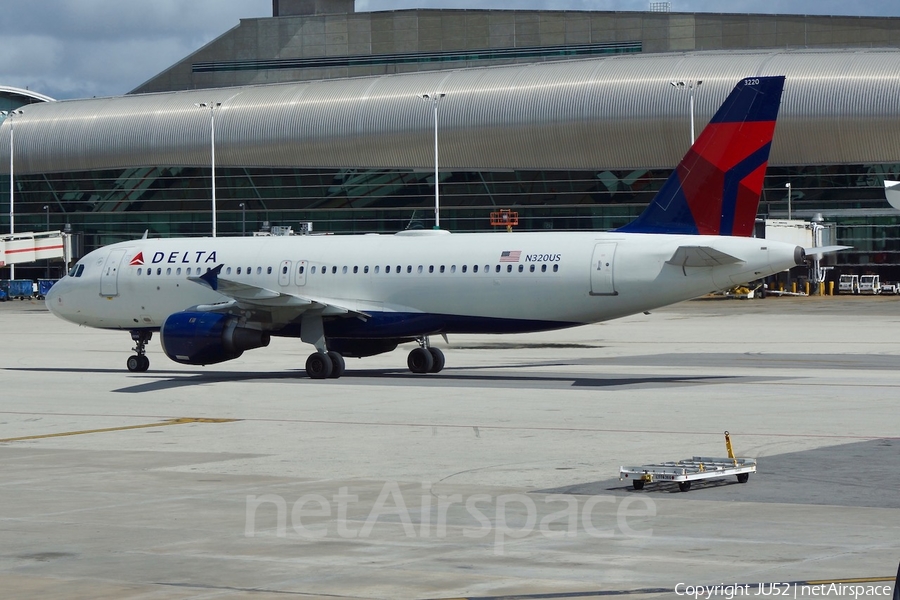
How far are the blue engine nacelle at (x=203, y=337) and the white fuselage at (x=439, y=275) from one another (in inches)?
39.4

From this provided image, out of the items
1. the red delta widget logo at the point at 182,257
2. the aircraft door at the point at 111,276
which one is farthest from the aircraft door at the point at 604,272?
the aircraft door at the point at 111,276

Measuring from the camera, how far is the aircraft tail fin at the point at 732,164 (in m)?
27.7

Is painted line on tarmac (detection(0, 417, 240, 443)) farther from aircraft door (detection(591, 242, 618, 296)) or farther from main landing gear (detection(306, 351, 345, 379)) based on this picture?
aircraft door (detection(591, 242, 618, 296))

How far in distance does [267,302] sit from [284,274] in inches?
111

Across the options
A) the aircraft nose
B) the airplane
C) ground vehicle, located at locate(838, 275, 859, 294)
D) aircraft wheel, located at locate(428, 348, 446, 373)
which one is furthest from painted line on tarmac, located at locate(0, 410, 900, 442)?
ground vehicle, located at locate(838, 275, 859, 294)

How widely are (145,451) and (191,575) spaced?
832cm

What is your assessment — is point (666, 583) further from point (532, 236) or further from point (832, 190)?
point (832, 190)

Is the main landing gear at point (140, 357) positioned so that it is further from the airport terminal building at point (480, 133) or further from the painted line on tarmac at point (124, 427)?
the airport terminal building at point (480, 133)

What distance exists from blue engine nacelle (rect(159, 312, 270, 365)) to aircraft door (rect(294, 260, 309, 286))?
2.59 meters

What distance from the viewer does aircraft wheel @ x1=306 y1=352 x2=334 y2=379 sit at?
30781 millimetres

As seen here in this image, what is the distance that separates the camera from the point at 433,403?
2461cm

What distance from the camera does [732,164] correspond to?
27703 mm

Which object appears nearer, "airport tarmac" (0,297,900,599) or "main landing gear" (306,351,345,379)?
"airport tarmac" (0,297,900,599)

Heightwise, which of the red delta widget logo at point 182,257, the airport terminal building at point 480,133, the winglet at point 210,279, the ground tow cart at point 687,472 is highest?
the airport terminal building at point 480,133
